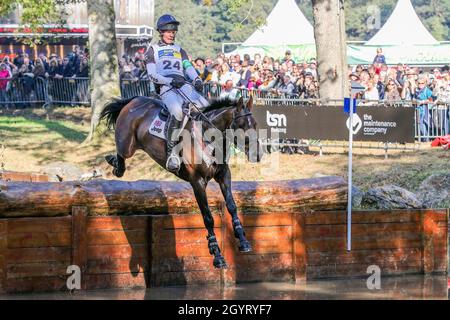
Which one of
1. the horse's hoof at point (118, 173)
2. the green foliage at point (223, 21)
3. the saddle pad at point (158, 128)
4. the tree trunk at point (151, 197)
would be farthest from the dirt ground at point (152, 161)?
the green foliage at point (223, 21)

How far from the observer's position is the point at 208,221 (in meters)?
12.7

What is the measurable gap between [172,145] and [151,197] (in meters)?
0.76

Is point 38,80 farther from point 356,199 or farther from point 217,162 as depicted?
point 217,162

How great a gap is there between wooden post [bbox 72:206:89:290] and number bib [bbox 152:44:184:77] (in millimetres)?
2300

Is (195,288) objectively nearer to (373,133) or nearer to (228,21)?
(373,133)

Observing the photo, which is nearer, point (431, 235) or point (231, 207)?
point (231, 207)

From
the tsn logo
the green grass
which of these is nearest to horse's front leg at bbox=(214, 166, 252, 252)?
the tsn logo

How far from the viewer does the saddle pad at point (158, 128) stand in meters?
13.7

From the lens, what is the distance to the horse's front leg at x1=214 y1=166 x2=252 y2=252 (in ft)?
41.5

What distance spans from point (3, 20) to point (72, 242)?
138ft

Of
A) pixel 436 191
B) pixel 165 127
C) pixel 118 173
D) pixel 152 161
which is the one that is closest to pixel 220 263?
pixel 165 127

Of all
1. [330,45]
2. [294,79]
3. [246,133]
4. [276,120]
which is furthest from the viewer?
[294,79]

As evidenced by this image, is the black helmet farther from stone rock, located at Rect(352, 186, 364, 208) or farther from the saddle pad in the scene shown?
stone rock, located at Rect(352, 186, 364, 208)

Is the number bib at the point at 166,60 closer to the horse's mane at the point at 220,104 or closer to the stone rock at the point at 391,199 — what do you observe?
the horse's mane at the point at 220,104
